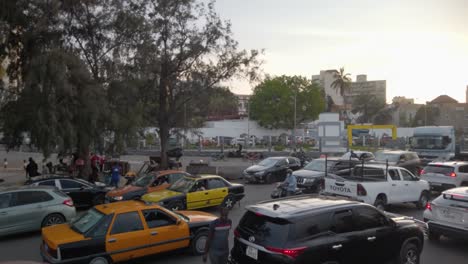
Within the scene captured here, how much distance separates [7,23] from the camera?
19.5 meters

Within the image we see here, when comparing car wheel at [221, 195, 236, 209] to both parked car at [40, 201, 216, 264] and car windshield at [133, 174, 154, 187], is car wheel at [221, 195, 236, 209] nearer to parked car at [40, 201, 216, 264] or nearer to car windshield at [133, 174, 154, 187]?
car windshield at [133, 174, 154, 187]

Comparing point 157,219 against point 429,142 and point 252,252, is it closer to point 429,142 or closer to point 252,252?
point 252,252

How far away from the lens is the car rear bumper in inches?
371

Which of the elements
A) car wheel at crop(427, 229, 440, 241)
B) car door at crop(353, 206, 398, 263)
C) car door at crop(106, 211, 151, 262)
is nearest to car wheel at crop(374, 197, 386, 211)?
car wheel at crop(427, 229, 440, 241)

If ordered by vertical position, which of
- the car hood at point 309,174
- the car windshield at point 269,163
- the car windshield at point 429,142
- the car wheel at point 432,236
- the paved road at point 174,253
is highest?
the car windshield at point 429,142

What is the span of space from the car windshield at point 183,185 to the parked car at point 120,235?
4.70 m

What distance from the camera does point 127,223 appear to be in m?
8.44

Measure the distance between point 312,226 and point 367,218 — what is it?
137cm

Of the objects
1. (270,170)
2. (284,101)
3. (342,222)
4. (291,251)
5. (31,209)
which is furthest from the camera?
(284,101)

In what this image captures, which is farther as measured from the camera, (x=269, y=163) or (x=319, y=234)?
(x=269, y=163)

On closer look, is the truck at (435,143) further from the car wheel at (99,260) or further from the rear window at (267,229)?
the car wheel at (99,260)

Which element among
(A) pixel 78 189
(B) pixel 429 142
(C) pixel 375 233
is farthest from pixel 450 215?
(B) pixel 429 142

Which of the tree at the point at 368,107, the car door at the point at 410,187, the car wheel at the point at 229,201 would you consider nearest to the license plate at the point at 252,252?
the car wheel at the point at 229,201

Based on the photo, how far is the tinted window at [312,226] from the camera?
6.40 metres
